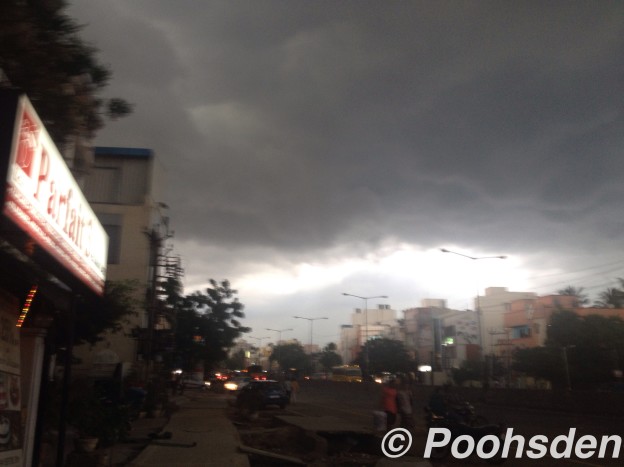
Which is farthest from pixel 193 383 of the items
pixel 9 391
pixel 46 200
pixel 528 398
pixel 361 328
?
pixel 361 328

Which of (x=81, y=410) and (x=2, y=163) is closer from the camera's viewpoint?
(x=2, y=163)

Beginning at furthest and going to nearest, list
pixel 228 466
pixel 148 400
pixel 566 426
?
pixel 148 400
pixel 566 426
pixel 228 466

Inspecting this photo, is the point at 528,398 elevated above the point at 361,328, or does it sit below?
below

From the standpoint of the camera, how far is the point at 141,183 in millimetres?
36469

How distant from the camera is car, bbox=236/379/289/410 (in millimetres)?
27270

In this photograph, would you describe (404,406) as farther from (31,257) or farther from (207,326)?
(207,326)

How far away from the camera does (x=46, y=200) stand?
5.12 m

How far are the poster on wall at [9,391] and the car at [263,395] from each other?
20360 millimetres

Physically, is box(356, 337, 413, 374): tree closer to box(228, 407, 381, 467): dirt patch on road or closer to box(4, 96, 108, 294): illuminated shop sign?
box(228, 407, 381, 467): dirt patch on road

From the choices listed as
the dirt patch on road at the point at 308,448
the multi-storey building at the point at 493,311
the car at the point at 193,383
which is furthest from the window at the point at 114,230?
the multi-storey building at the point at 493,311

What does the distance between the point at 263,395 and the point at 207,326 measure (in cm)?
1285

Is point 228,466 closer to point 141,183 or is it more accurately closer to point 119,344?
point 119,344

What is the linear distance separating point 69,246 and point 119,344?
28350 mm

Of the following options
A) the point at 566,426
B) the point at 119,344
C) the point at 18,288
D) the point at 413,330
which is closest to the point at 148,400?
the point at 119,344
